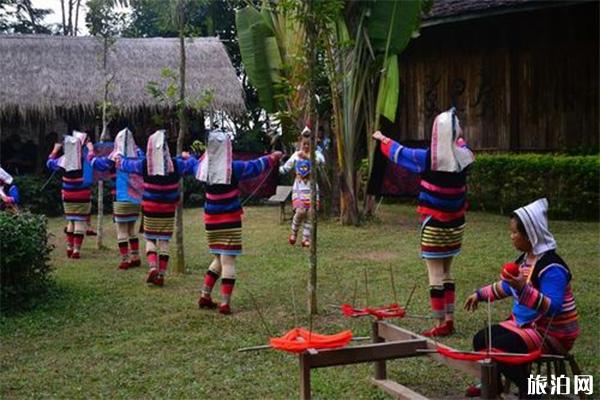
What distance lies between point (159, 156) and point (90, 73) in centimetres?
1130

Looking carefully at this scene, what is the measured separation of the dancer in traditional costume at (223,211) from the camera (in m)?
7.38

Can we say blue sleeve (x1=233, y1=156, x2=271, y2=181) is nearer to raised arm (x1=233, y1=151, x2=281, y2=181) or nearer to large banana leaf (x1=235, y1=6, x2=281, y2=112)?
raised arm (x1=233, y1=151, x2=281, y2=181)

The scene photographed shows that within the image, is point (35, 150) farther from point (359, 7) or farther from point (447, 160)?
point (447, 160)

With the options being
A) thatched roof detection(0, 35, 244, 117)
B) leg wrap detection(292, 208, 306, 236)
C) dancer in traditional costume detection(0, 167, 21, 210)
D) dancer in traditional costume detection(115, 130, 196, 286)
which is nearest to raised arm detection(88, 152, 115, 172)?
dancer in traditional costume detection(115, 130, 196, 286)

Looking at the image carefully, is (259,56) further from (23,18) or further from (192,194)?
(23,18)

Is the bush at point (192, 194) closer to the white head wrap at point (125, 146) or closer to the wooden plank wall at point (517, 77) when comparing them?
the wooden plank wall at point (517, 77)

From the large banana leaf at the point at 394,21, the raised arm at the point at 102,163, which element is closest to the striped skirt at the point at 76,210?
the raised arm at the point at 102,163

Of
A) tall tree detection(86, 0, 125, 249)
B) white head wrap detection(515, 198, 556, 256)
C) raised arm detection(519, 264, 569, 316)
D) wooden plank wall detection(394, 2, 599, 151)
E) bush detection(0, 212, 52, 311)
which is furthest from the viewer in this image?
wooden plank wall detection(394, 2, 599, 151)

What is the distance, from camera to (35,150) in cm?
1950

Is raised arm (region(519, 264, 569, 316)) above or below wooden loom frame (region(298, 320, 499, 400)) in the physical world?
above

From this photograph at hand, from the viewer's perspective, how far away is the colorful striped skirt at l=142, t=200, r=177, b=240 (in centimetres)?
862

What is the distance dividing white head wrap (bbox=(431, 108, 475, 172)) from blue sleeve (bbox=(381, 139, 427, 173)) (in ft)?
0.32

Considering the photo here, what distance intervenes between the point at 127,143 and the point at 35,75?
33.8 feet

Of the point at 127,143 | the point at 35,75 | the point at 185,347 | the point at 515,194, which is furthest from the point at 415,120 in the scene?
the point at 185,347
